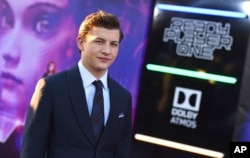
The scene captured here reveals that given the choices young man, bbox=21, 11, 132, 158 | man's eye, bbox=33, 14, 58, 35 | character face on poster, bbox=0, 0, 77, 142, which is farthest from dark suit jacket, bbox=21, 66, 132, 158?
man's eye, bbox=33, 14, 58, 35

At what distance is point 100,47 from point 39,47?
346 centimetres

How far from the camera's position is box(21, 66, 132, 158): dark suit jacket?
2.31m

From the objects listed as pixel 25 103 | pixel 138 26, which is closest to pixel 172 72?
pixel 138 26

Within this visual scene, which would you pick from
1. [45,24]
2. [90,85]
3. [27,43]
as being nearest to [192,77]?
[45,24]

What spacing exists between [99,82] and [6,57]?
3604mm

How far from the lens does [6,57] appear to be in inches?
228

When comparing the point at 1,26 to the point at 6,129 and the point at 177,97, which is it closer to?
the point at 6,129

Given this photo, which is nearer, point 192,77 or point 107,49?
point 107,49

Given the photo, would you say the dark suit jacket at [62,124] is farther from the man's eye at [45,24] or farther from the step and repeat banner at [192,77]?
the man's eye at [45,24]

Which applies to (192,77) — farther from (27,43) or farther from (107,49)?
(107,49)

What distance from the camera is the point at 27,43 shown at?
18.6 feet

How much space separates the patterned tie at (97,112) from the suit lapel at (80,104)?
33mm

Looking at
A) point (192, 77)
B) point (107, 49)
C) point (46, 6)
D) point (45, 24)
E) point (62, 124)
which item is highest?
point (46, 6)

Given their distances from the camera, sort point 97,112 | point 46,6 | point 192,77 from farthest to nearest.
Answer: point 46,6 < point 192,77 < point 97,112
